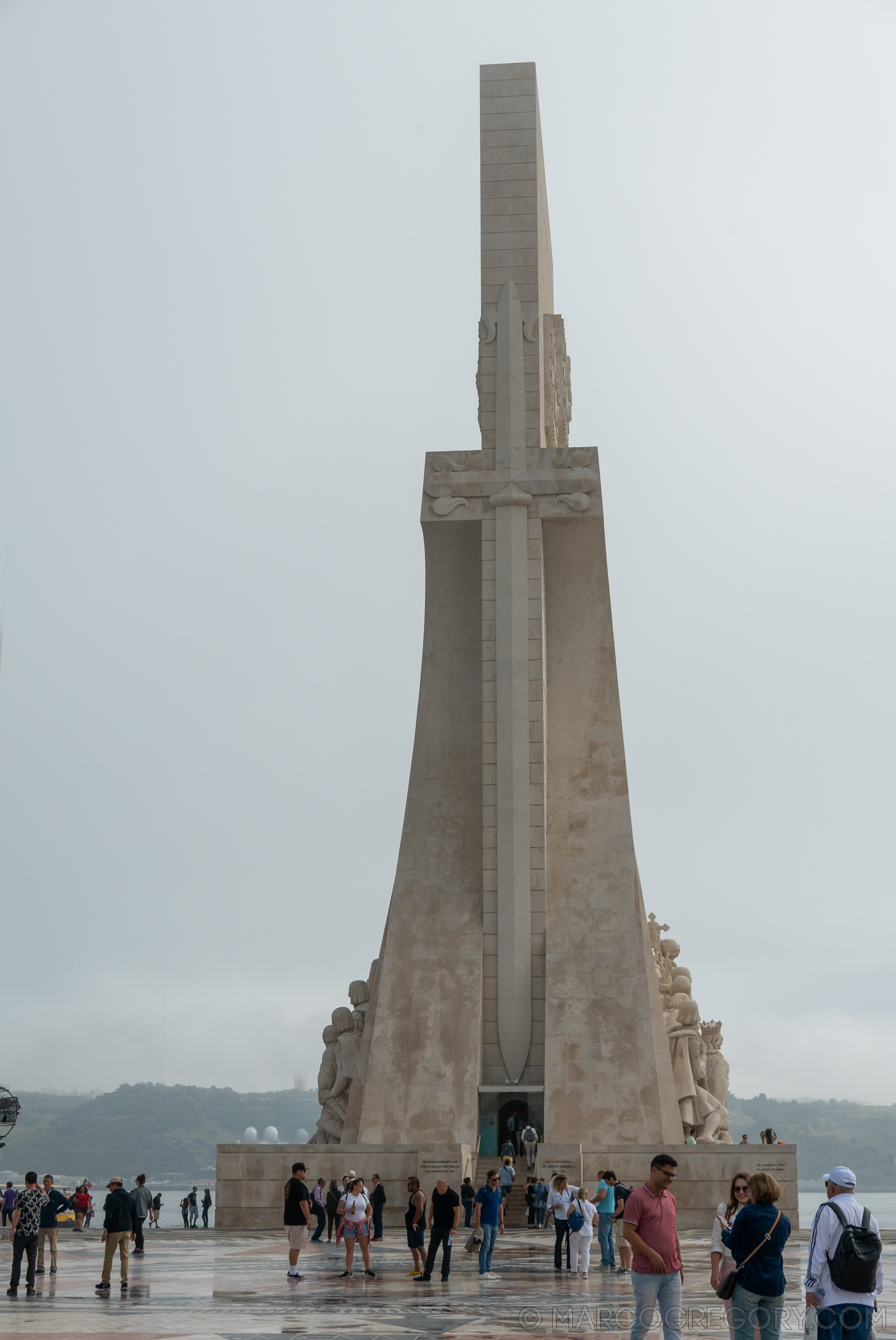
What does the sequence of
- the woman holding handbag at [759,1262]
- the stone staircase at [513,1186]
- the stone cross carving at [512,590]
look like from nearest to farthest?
the woman holding handbag at [759,1262], the stone staircase at [513,1186], the stone cross carving at [512,590]

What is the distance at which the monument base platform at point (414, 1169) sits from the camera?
1553 cm

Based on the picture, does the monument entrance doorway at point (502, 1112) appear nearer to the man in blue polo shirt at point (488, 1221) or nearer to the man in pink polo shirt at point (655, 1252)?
the man in blue polo shirt at point (488, 1221)

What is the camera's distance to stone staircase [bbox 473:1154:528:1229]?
51.9 ft

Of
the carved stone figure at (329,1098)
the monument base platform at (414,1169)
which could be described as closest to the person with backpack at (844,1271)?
the monument base platform at (414,1169)

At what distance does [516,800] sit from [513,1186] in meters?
5.35

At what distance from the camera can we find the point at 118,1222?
354 inches

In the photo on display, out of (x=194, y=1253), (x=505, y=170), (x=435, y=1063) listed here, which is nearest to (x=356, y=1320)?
(x=194, y=1253)

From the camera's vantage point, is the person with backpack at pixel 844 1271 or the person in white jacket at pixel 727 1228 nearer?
the person with backpack at pixel 844 1271

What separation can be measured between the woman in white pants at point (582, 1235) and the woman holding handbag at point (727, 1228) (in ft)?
11.6

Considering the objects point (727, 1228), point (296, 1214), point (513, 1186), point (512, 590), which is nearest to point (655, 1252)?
point (727, 1228)

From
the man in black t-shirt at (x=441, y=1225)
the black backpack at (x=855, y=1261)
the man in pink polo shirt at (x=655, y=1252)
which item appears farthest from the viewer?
the man in black t-shirt at (x=441, y=1225)

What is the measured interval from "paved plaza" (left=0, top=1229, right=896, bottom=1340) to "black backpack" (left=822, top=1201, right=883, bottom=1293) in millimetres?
2241

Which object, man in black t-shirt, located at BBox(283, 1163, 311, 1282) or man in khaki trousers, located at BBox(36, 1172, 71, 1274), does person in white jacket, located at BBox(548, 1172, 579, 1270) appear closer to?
man in black t-shirt, located at BBox(283, 1163, 311, 1282)

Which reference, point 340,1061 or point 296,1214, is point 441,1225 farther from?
point 340,1061
